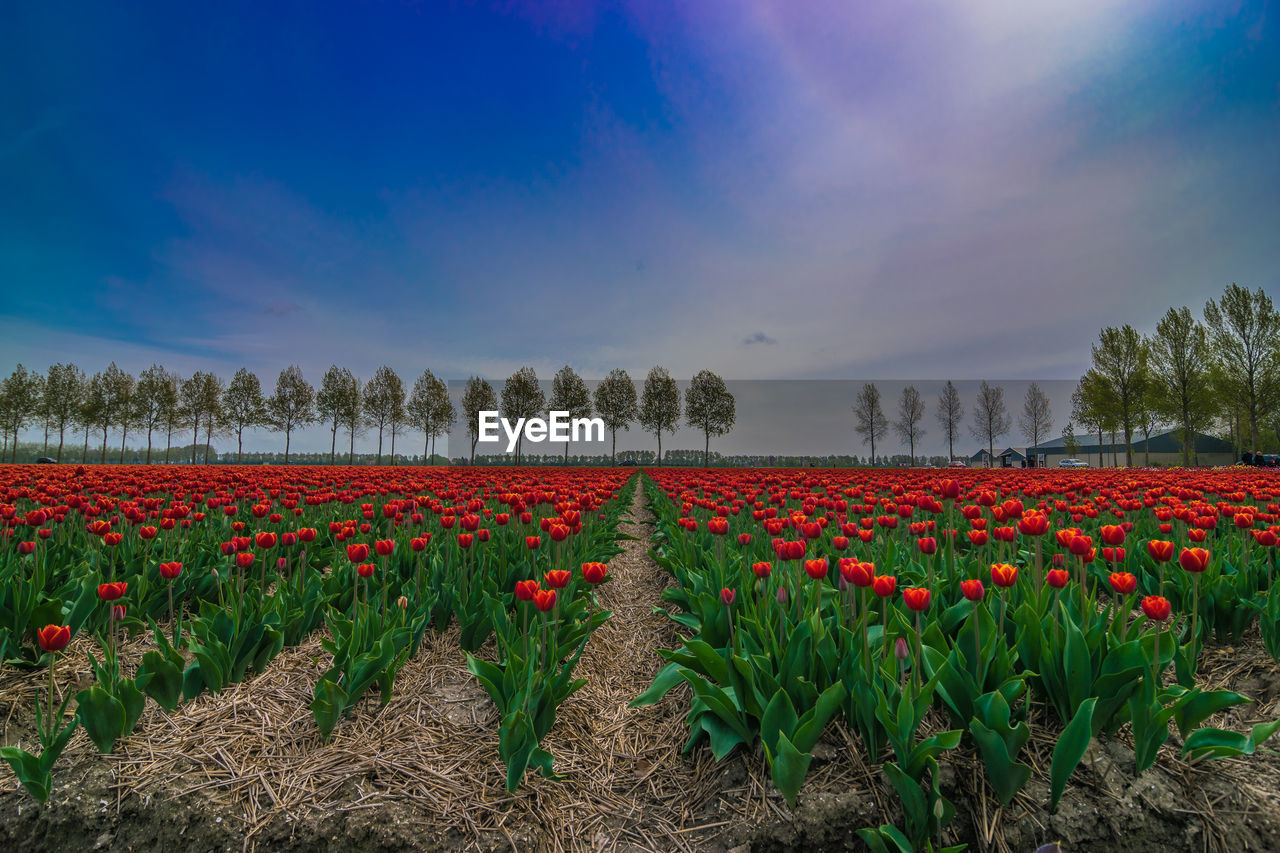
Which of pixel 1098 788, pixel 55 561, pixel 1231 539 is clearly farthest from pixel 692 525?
pixel 55 561

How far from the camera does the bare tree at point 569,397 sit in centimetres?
5047

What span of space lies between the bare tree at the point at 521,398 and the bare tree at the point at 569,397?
4.05 ft

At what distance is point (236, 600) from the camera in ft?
12.3

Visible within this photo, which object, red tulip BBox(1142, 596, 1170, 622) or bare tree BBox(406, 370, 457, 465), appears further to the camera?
bare tree BBox(406, 370, 457, 465)

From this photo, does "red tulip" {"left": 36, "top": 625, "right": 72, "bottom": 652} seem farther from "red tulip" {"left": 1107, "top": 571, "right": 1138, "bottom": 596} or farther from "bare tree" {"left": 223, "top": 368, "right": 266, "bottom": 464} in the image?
"bare tree" {"left": 223, "top": 368, "right": 266, "bottom": 464}

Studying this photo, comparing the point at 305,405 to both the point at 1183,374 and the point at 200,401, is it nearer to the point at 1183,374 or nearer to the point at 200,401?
the point at 200,401

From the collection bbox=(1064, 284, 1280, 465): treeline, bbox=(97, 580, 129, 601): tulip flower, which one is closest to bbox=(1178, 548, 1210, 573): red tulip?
bbox=(97, 580, 129, 601): tulip flower

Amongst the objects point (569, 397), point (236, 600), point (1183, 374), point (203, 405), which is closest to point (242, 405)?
point (203, 405)

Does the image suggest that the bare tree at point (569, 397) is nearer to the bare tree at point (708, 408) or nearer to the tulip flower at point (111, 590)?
the bare tree at point (708, 408)

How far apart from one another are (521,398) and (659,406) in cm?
1318

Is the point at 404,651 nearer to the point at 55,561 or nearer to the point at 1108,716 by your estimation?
the point at 1108,716

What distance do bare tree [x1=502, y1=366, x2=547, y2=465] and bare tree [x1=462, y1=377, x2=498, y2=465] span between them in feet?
6.18

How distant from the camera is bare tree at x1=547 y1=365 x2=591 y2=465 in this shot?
166ft

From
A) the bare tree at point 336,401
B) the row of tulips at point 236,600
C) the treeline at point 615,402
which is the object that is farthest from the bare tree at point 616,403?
the row of tulips at point 236,600
